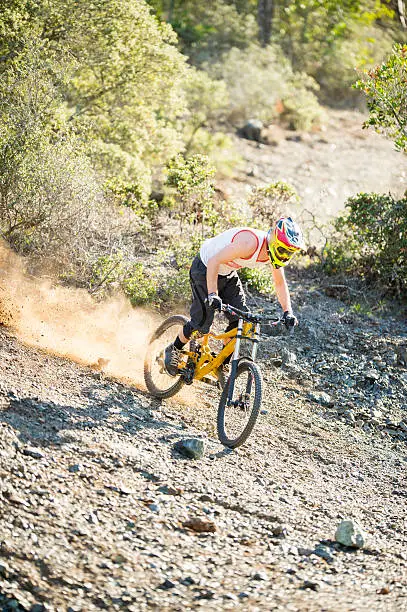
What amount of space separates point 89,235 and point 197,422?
162 inches

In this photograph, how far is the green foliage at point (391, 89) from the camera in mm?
12156

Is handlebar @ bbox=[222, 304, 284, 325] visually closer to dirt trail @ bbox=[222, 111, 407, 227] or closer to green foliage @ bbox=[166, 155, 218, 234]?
green foliage @ bbox=[166, 155, 218, 234]

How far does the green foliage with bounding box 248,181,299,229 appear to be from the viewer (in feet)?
46.9

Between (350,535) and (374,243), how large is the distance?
322 inches

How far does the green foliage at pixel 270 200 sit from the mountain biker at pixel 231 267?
21.7 feet

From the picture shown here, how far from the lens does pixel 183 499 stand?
6043 millimetres

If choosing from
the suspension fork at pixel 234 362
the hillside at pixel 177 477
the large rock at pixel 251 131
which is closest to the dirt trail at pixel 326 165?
the large rock at pixel 251 131

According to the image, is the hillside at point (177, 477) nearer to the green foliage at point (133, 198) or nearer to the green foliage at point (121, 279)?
the green foliage at point (121, 279)

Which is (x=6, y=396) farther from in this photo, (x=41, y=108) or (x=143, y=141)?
(x=143, y=141)

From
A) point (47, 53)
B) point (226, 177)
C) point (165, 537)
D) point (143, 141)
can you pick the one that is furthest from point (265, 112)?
point (165, 537)

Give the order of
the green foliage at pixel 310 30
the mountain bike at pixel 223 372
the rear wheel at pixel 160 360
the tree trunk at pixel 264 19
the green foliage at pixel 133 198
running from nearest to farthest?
the mountain bike at pixel 223 372
the rear wheel at pixel 160 360
the green foliage at pixel 133 198
the tree trunk at pixel 264 19
the green foliage at pixel 310 30

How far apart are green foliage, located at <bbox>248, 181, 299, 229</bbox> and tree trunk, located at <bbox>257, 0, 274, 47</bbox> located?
18.6 metres

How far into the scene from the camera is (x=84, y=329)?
9469 mm

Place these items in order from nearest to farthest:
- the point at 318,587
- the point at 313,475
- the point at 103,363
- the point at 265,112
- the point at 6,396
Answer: the point at 318,587
the point at 6,396
the point at 313,475
the point at 103,363
the point at 265,112
